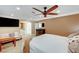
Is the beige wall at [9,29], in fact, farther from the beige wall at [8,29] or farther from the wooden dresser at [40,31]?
the wooden dresser at [40,31]

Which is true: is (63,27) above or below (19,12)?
below

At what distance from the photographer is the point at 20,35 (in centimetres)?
138

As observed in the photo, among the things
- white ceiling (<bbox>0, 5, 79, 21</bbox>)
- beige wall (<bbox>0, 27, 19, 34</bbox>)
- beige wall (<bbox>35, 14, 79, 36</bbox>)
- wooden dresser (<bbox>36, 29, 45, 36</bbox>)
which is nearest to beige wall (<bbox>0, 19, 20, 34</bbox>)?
beige wall (<bbox>0, 27, 19, 34</bbox>)

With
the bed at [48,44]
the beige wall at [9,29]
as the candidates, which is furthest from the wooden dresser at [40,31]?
the beige wall at [9,29]

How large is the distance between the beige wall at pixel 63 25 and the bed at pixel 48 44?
0.08m

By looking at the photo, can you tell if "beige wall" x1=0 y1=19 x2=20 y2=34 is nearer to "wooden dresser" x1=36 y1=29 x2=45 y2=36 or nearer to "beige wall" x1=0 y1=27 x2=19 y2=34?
"beige wall" x1=0 y1=27 x2=19 y2=34

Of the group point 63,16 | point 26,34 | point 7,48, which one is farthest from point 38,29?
A: point 7,48

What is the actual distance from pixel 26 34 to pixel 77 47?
75cm

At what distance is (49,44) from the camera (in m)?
1.39

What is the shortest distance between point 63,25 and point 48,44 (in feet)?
1.18

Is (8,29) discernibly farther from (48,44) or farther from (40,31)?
(48,44)

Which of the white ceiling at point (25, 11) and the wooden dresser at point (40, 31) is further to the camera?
the wooden dresser at point (40, 31)

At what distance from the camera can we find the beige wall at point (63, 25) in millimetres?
1313
